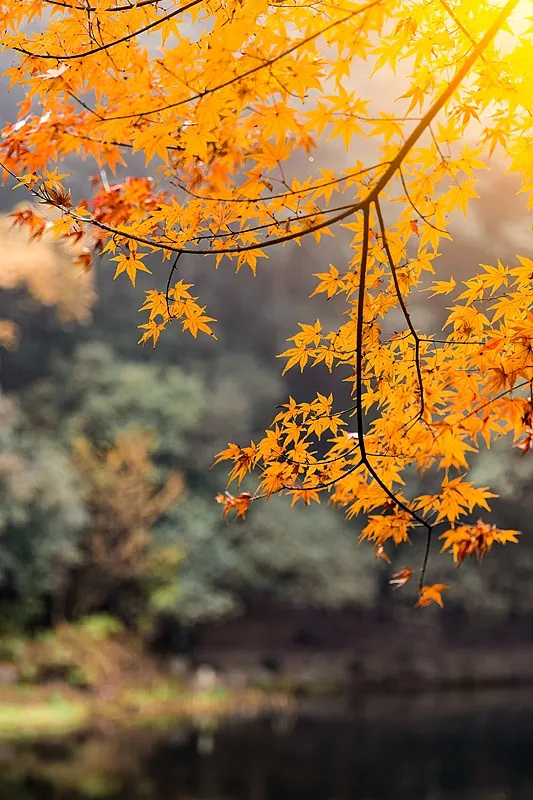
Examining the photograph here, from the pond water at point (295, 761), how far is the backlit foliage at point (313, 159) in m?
4.76

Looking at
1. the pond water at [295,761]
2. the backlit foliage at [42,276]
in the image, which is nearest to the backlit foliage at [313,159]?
the pond water at [295,761]

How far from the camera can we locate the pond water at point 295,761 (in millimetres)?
6012

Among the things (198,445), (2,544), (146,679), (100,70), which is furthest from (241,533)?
(100,70)

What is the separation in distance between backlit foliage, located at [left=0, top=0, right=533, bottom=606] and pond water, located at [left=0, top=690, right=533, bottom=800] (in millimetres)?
4759

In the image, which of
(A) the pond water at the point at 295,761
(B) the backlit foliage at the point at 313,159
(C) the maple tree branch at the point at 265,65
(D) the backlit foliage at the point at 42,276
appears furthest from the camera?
(D) the backlit foliage at the point at 42,276

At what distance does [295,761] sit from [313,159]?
20.5 feet

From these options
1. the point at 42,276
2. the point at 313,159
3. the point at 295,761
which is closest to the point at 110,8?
the point at 313,159

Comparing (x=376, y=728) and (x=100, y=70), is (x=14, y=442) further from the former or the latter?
(x=100, y=70)

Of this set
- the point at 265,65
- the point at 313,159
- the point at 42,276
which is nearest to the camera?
the point at 265,65

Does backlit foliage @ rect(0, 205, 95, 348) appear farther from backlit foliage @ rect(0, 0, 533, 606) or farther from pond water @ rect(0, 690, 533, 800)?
backlit foliage @ rect(0, 0, 533, 606)

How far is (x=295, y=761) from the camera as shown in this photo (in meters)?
6.88

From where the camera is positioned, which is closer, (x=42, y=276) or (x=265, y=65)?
(x=265, y=65)

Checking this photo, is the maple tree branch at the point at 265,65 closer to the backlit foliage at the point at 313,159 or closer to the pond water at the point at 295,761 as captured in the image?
the backlit foliage at the point at 313,159

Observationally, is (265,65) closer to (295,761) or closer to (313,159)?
(313,159)
